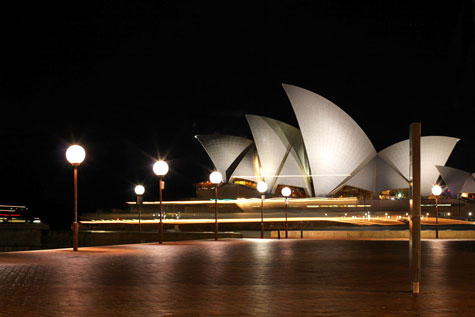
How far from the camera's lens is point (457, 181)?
76750 mm

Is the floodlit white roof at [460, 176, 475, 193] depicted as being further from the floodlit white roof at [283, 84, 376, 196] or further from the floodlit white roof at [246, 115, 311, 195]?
the floodlit white roof at [246, 115, 311, 195]

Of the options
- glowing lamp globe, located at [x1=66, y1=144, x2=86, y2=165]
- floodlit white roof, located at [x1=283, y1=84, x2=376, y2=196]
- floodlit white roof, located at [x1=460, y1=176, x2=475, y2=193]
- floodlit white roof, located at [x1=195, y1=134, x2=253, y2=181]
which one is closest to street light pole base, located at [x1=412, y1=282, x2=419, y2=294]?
glowing lamp globe, located at [x1=66, y1=144, x2=86, y2=165]

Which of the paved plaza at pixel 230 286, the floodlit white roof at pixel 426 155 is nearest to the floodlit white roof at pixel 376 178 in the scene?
the floodlit white roof at pixel 426 155

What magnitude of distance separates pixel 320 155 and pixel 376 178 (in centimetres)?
877

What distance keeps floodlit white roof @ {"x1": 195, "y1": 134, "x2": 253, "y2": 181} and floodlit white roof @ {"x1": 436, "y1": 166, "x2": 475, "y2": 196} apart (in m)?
24.4

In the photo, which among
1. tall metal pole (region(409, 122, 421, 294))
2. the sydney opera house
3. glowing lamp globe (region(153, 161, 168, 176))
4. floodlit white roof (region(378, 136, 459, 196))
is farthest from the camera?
floodlit white roof (region(378, 136, 459, 196))

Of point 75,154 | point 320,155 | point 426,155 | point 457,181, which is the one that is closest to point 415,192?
point 75,154

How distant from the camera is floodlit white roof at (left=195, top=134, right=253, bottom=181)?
72500 mm

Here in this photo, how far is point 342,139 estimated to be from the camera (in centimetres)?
5728

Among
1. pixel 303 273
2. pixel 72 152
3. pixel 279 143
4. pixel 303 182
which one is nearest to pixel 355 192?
pixel 303 182

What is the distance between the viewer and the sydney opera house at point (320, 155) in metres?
55.9

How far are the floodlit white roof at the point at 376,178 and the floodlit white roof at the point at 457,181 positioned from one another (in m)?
11.6

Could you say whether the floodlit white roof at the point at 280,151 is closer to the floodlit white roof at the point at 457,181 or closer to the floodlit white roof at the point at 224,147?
the floodlit white roof at the point at 224,147

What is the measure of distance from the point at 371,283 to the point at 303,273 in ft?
4.96
